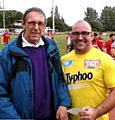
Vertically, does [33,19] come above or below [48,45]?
above

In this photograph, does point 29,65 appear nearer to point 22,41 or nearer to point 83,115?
point 22,41

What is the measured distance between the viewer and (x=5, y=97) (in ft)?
7.89

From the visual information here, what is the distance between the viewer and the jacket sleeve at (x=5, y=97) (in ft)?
7.76

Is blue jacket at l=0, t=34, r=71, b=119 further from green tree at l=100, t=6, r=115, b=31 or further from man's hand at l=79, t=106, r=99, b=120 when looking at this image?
green tree at l=100, t=6, r=115, b=31

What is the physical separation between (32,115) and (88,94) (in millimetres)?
589

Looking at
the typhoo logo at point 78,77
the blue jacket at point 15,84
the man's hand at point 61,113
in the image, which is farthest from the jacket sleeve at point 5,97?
the typhoo logo at point 78,77

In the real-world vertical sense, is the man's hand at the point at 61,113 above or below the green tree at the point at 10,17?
below

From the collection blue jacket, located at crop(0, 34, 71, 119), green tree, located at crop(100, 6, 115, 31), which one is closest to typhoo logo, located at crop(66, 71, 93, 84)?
blue jacket, located at crop(0, 34, 71, 119)

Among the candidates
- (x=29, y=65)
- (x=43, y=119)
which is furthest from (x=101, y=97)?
(x=29, y=65)

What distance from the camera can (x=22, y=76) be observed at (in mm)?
2400

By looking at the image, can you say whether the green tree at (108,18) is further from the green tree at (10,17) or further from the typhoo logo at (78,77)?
the typhoo logo at (78,77)

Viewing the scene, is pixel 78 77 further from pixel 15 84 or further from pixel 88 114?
pixel 15 84

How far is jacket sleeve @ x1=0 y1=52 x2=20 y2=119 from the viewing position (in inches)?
93.1

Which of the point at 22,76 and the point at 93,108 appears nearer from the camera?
the point at 22,76
